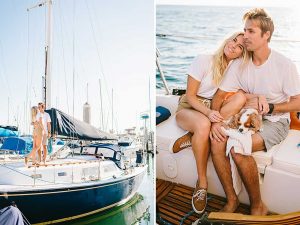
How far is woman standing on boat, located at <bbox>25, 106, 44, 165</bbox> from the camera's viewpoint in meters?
1.53

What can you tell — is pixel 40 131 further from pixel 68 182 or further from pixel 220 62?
pixel 220 62

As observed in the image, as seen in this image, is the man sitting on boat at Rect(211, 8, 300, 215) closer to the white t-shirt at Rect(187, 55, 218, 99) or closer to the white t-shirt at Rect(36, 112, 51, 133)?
the white t-shirt at Rect(187, 55, 218, 99)

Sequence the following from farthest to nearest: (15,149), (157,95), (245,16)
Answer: (157,95)
(15,149)
(245,16)

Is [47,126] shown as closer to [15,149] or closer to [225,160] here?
[15,149]

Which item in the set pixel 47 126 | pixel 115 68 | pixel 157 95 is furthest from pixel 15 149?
pixel 157 95

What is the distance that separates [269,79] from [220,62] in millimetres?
218

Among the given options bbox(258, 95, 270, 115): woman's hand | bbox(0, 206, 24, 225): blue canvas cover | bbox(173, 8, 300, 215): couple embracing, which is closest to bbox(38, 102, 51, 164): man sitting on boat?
bbox(0, 206, 24, 225): blue canvas cover

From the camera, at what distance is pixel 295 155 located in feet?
4.60

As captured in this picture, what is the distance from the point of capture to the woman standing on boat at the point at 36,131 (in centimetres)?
153

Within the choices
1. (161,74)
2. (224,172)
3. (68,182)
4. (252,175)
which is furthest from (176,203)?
(161,74)

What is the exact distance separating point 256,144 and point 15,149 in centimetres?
106

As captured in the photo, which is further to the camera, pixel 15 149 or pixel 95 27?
pixel 95 27

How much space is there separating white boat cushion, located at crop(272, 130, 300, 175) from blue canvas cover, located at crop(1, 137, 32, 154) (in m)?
1.09

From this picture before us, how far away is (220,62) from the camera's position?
1.46 m
